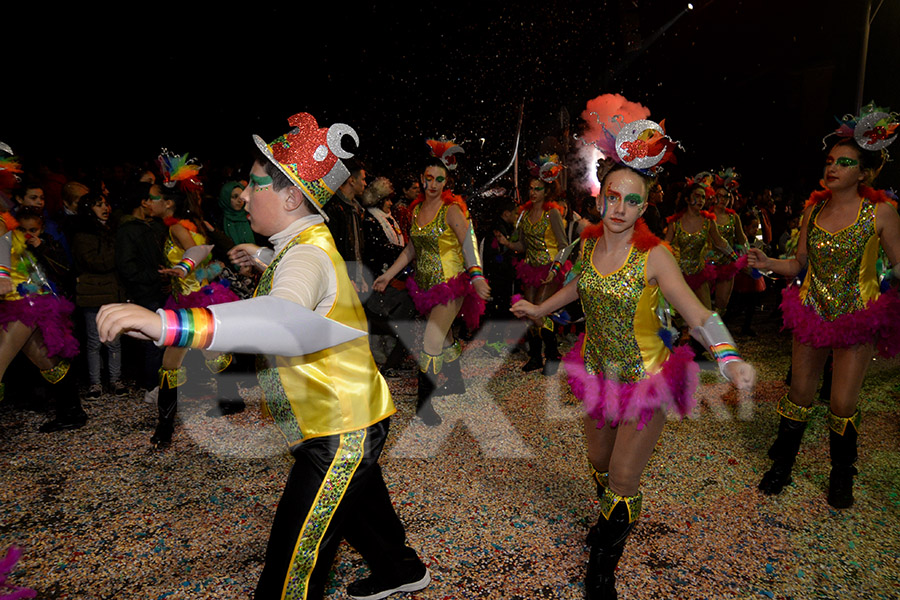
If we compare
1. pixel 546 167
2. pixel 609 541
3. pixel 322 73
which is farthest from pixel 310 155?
pixel 322 73

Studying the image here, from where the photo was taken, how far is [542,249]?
636 cm

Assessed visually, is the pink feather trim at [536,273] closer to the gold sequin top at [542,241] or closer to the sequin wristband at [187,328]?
the gold sequin top at [542,241]

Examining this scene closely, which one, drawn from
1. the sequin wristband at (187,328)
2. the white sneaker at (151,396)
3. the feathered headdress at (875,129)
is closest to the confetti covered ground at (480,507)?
the white sneaker at (151,396)

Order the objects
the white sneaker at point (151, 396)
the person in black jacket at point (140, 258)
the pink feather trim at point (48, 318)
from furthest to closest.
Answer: the white sneaker at point (151, 396)
the person in black jacket at point (140, 258)
the pink feather trim at point (48, 318)

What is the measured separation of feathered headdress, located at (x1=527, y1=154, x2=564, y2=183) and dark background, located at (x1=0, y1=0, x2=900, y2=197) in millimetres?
2542

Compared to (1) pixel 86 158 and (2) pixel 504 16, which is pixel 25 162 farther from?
(2) pixel 504 16

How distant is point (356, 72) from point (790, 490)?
29.8 feet

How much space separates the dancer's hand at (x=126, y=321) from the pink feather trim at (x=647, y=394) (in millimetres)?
1928

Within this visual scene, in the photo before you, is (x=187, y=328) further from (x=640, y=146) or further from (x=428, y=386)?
(x=428, y=386)

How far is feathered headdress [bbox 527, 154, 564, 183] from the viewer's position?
6.18 m

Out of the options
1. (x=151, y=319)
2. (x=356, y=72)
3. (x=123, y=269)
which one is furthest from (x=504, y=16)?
(x=151, y=319)

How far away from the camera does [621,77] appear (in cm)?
1662

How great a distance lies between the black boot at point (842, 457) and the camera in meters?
3.35

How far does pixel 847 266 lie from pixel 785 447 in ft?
3.91
